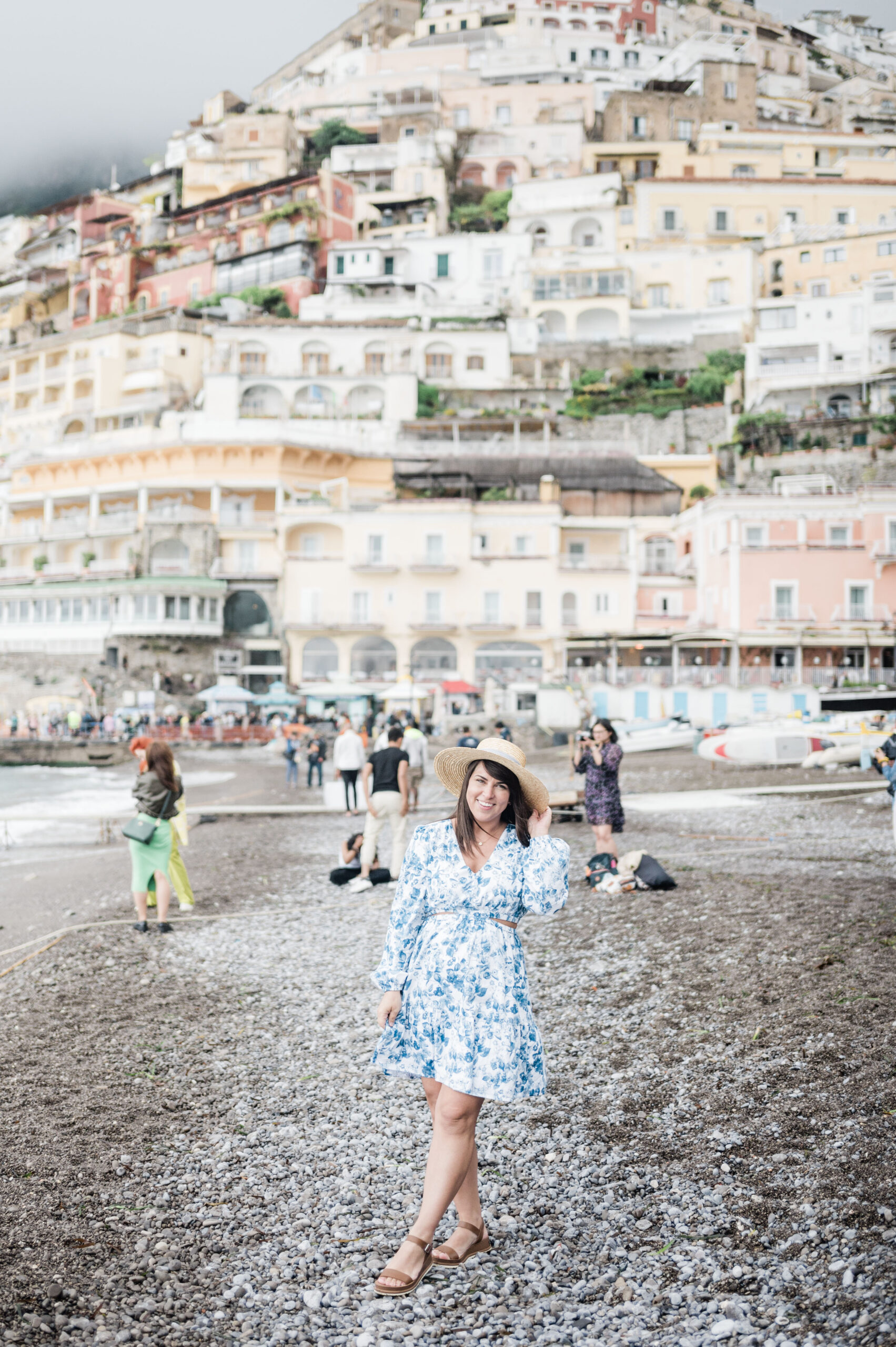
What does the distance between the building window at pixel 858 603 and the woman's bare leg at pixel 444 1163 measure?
36.4 meters

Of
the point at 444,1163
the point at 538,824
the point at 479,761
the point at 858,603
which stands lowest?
the point at 444,1163

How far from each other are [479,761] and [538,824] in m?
0.31

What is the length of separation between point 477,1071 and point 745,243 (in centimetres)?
5864

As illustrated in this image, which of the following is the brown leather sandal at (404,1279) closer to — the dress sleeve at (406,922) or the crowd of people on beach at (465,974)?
the crowd of people on beach at (465,974)

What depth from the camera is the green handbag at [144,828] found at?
8.76m

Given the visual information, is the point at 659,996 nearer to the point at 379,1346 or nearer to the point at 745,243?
the point at 379,1346

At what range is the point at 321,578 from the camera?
42250 mm

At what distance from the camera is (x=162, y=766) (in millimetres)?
8883

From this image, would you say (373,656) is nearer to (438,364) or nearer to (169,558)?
(169,558)

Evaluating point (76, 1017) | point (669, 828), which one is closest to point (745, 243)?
point (669, 828)

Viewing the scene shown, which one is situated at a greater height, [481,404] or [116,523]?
[481,404]

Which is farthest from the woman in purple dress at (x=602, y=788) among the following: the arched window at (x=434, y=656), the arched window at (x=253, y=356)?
the arched window at (x=253, y=356)

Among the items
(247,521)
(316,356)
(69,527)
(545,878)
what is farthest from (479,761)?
(316,356)

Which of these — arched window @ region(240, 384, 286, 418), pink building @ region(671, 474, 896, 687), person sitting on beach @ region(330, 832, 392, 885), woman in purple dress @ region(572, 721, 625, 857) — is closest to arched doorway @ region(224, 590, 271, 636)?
arched window @ region(240, 384, 286, 418)
